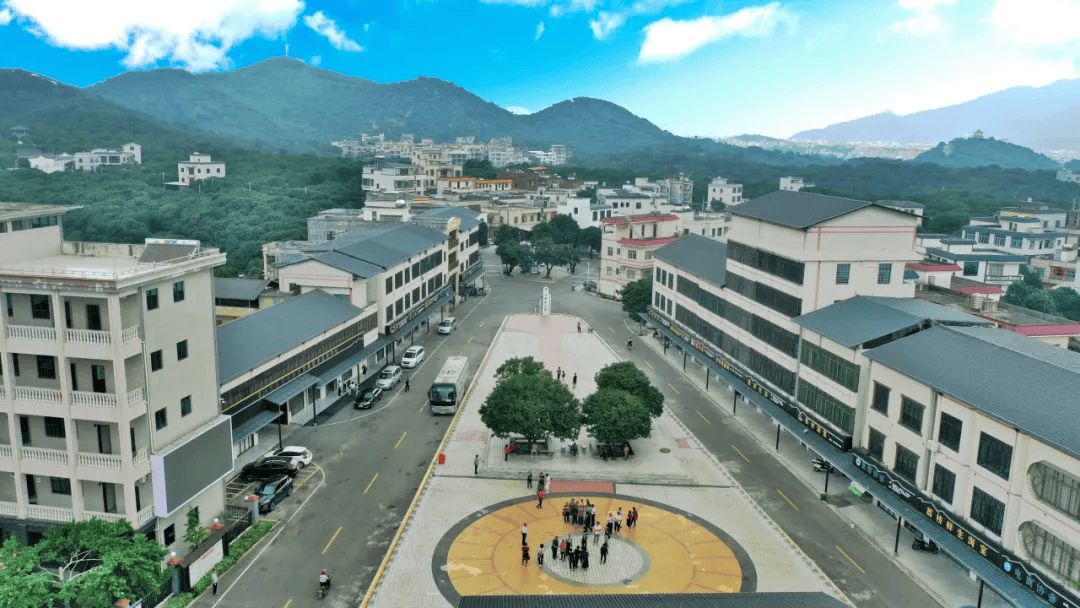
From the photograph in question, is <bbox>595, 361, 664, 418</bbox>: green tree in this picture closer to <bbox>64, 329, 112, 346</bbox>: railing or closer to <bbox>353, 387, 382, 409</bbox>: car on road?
<bbox>353, 387, 382, 409</bbox>: car on road

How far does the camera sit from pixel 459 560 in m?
34.3

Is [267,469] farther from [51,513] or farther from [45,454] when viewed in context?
[45,454]

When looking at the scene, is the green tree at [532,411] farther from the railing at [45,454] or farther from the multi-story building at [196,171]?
the multi-story building at [196,171]

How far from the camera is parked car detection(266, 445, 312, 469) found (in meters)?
44.5

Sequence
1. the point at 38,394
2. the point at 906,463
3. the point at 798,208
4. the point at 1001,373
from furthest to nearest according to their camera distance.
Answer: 1. the point at 798,208
2. the point at 906,463
3. the point at 1001,373
4. the point at 38,394

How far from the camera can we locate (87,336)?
30.1 m

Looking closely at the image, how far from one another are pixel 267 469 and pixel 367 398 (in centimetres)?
1328

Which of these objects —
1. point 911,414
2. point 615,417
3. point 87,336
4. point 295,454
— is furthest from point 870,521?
point 87,336

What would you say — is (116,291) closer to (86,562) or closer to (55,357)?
(55,357)

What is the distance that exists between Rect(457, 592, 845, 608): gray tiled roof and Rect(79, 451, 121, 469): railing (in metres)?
16.7

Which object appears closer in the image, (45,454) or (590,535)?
(45,454)

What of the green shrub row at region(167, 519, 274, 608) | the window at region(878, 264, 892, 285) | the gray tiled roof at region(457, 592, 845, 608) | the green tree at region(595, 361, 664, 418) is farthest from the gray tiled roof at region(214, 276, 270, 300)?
the window at region(878, 264, 892, 285)

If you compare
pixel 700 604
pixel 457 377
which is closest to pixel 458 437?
pixel 457 377

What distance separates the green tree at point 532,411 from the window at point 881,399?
16.4 meters
